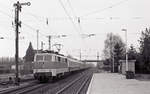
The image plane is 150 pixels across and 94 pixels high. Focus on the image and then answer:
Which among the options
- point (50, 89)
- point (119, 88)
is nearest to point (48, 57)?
point (50, 89)

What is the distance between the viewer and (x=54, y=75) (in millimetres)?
31359

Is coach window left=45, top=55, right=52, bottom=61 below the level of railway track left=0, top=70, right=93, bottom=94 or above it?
above

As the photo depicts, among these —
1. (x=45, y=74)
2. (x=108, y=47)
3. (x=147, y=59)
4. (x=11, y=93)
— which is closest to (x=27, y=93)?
(x=11, y=93)

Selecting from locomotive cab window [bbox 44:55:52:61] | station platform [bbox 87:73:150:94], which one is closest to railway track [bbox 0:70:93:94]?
station platform [bbox 87:73:150:94]

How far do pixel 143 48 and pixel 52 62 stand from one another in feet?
65.9

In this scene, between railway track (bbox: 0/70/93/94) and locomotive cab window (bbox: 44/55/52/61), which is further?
locomotive cab window (bbox: 44/55/52/61)

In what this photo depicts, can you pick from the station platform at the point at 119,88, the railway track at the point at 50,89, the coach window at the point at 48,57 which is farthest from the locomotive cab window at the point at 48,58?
the station platform at the point at 119,88

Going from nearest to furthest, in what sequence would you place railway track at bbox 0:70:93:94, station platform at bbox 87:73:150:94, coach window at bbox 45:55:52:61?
station platform at bbox 87:73:150:94 → railway track at bbox 0:70:93:94 → coach window at bbox 45:55:52:61

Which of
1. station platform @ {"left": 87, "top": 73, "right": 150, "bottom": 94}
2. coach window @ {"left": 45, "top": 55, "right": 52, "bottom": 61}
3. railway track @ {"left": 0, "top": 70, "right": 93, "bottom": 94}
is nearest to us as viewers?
station platform @ {"left": 87, "top": 73, "right": 150, "bottom": 94}

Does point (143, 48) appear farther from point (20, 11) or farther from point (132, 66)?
point (20, 11)

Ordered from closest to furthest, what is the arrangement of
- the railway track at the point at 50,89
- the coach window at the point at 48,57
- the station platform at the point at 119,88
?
the station platform at the point at 119,88, the railway track at the point at 50,89, the coach window at the point at 48,57

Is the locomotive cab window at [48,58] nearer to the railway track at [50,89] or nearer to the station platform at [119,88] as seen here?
the railway track at [50,89]

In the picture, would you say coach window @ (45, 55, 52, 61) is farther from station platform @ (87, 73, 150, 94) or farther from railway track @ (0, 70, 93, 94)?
station platform @ (87, 73, 150, 94)

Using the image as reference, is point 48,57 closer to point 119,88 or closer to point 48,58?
point 48,58
